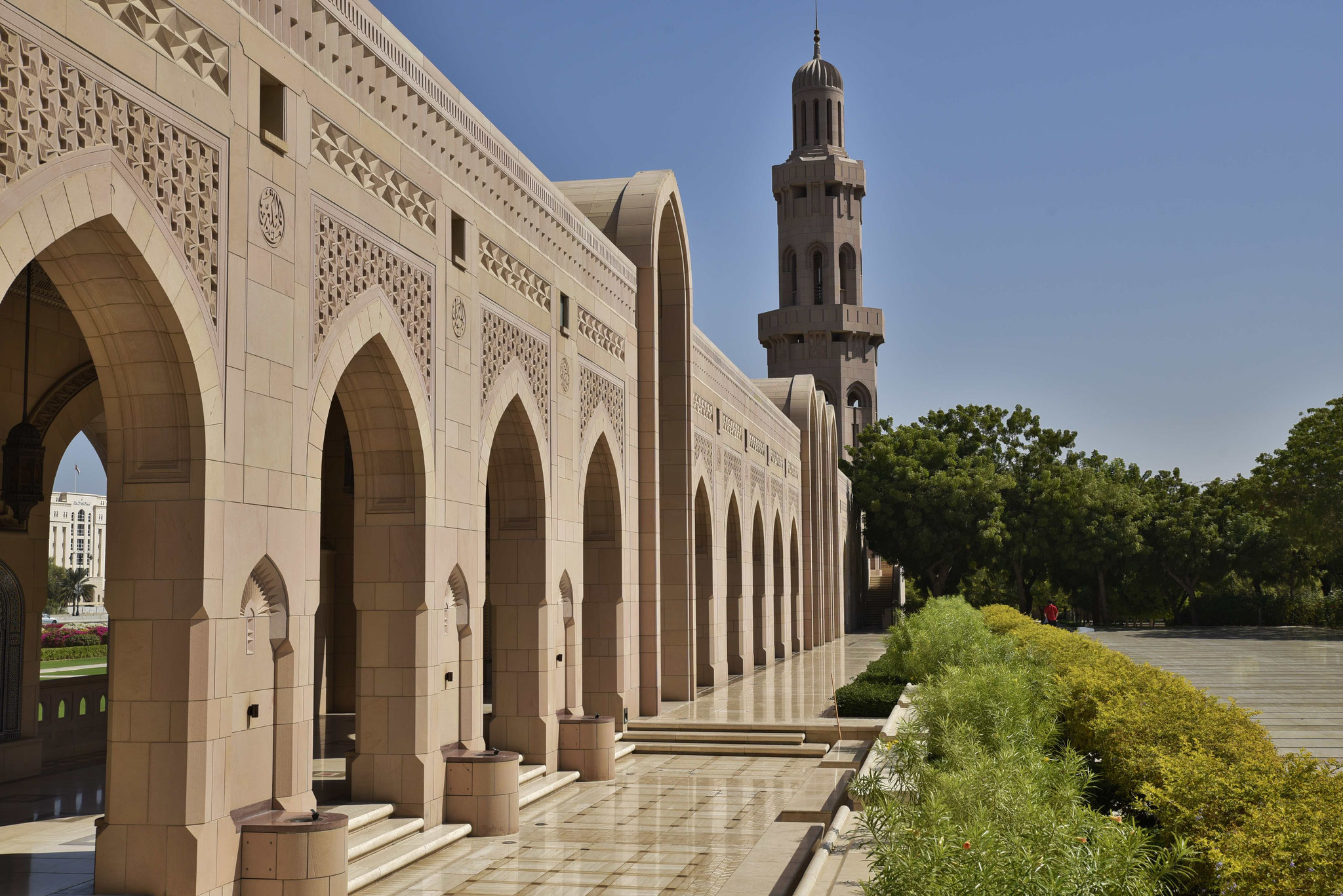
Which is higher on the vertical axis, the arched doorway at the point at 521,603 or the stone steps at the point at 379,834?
the arched doorway at the point at 521,603

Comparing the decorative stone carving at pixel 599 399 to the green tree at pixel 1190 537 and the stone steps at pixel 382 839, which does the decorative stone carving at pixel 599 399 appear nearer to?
the stone steps at pixel 382 839

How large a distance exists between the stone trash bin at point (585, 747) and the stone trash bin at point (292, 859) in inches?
205

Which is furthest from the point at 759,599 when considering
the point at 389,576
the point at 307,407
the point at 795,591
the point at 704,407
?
the point at 307,407

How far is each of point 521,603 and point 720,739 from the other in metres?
3.78

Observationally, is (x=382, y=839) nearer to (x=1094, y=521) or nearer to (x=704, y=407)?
(x=704, y=407)

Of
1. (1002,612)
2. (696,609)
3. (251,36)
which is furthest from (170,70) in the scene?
(1002,612)

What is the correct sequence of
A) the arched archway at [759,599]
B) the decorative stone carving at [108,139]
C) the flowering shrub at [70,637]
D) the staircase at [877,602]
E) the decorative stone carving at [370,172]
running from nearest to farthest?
the decorative stone carving at [108,139]
the decorative stone carving at [370,172]
the flowering shrub at [70,637]
the arched archway at [759,599]
the staircase at [877,602]

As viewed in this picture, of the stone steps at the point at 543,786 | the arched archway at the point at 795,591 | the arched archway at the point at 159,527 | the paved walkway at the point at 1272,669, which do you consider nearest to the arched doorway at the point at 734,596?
the arched archway at the point at 795,591

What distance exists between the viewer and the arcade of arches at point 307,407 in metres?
6.10

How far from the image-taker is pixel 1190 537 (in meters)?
Answer: 40.6

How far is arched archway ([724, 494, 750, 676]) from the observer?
71.3 ft

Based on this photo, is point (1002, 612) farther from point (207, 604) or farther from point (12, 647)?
Answer: point (207, 604)

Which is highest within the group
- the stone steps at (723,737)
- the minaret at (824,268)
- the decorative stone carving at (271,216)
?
the minaret at (824,268)

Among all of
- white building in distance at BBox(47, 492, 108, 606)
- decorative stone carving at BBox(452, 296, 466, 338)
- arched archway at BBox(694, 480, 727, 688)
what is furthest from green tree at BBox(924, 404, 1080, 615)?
white building in distance at BBox(47, 492, 108, 606)
